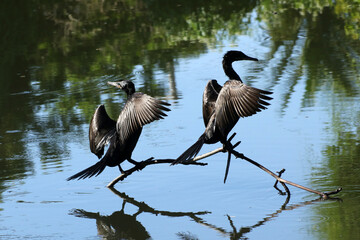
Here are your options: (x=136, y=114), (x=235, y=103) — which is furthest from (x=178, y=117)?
(x=235, y=103)

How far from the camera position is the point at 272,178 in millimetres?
7465

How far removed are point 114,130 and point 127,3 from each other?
1111cm

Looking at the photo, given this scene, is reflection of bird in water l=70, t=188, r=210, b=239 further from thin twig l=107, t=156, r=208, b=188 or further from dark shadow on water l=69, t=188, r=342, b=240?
thin twig l=107, t=156, r=208, b=188

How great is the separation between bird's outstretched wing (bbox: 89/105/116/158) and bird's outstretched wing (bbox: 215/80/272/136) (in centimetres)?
121

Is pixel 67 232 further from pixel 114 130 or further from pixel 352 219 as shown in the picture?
pixel 352 219

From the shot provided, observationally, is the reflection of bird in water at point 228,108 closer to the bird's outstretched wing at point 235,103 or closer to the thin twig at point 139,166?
the bird's outstretched wing at point 235,103

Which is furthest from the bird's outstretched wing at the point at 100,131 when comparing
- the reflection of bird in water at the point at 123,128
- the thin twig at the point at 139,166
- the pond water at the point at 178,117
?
the pond water at the point at 178,117

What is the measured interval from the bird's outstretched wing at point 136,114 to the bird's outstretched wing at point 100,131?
14.4 inches

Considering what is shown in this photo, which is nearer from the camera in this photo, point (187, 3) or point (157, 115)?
point (157, 115)

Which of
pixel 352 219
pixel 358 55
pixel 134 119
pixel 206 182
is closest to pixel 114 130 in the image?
pixel 134 119

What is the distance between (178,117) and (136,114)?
10.4ft

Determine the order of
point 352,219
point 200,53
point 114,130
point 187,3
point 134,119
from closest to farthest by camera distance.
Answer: point 352,219 → point 134,119 → point 114,130 → point 200,53 → point 187,3

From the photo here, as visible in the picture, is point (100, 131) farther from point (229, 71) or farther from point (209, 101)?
point (229, 71)

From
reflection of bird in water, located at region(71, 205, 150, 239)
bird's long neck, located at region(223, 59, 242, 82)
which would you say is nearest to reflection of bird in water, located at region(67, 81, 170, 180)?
reflection of bird in water, located at region(71, 205, 150, 239)
